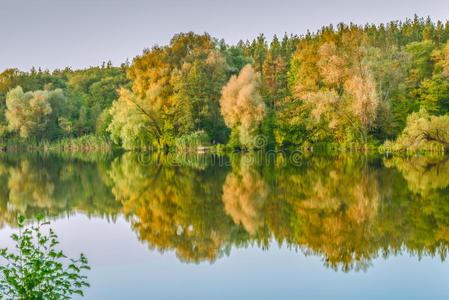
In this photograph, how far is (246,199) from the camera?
1084 centimetres

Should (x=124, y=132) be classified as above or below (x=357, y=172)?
above

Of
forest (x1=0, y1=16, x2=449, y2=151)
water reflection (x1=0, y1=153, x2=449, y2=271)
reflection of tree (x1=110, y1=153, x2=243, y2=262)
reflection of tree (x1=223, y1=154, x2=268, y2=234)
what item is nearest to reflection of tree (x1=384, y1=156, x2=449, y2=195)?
water reflection (x1=0, y1=153, x2=449, y2=271)

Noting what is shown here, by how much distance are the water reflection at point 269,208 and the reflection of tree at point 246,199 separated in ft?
0.08

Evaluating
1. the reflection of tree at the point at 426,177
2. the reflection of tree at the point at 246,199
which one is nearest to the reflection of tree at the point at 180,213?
the reflection of tree at the point at 246,199

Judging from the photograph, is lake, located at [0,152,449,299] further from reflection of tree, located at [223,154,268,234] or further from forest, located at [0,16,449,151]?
forest, located at [0,16,449,151]

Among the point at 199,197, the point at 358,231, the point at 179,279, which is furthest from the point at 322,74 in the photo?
the point at 179,279

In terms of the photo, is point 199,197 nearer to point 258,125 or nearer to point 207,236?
→ point 207,236

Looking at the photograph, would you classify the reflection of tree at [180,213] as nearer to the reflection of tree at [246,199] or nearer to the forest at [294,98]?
the reflection of tree at [246,199]

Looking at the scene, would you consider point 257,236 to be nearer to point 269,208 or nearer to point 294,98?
point 269,208

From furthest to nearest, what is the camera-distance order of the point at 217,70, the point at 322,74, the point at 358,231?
the point at 217,70, the point at 322,74, the point at 358,231

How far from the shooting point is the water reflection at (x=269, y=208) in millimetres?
6719

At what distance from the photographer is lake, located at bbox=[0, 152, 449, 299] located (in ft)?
17.3

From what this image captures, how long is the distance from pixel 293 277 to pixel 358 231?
2275 millimetres

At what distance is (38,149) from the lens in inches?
2068
